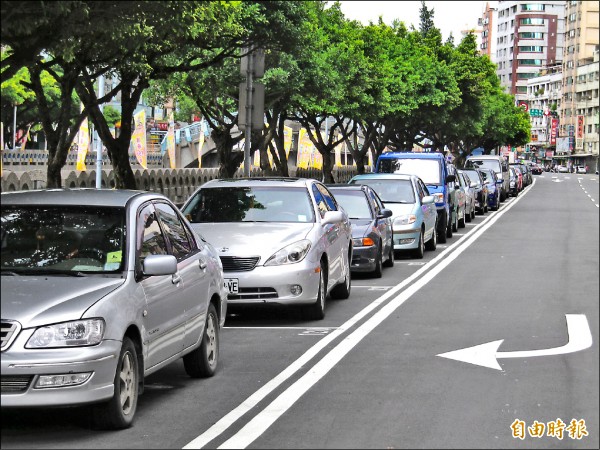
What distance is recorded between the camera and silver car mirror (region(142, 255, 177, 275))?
7867 millimetres

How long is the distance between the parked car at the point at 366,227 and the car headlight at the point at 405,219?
212 cm

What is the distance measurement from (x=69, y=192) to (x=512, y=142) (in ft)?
440

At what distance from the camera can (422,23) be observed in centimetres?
11069

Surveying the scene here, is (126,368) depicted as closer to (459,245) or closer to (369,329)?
(369,329)

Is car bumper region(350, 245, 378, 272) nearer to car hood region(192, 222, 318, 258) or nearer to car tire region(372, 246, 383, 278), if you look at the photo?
car tire region(372, 246, 383, 278)

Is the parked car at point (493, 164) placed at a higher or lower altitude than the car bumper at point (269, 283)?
lower

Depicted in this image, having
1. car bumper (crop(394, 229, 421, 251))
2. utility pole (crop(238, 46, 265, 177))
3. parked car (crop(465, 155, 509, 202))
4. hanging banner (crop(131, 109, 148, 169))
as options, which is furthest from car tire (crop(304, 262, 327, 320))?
parked car (crop(465, 155, 509, 202))

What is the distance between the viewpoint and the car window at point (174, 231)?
8.95 metres

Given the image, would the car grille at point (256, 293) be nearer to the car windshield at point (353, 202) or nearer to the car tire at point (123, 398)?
the car tire at point (123, 398)

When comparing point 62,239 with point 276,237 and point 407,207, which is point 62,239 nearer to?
point 276,237

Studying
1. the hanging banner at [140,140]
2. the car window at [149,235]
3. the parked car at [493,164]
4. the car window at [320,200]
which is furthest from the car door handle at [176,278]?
the parked car at [493,164]

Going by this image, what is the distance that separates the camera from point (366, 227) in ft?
60.8

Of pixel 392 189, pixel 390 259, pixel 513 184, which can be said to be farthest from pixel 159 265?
pixel 513 184

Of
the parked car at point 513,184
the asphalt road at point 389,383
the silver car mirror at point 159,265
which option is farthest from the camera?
the parked car at point 513,184
